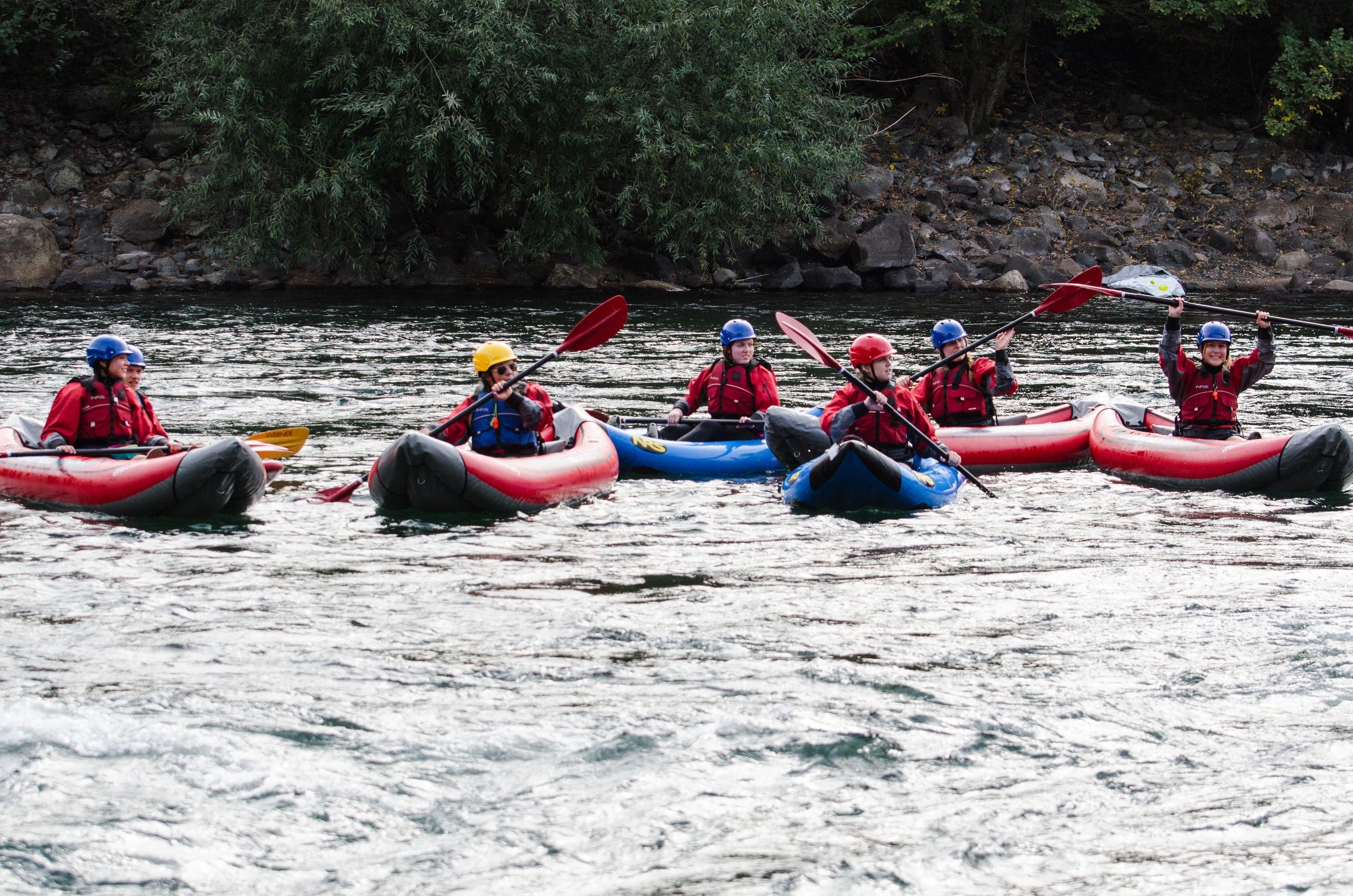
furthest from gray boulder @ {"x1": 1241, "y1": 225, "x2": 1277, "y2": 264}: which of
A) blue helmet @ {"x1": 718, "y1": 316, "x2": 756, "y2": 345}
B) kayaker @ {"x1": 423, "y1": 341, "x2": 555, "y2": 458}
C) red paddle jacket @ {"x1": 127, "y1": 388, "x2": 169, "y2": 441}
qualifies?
red paddle jacket @ {"x1": 127, "y1": 388, "x2": 169, "y2": 441}

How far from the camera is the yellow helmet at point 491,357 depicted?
811cm

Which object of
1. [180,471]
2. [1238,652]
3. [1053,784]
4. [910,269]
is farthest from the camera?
[910,269]

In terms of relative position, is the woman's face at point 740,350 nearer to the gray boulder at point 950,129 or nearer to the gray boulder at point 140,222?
the gray boulder at point 140,222

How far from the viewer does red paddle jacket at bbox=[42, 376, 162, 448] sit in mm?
7863

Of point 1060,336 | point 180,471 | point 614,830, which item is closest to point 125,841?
point 614,830

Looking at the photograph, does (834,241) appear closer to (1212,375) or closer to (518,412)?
(1212,375)

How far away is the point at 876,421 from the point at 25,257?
16.9 m

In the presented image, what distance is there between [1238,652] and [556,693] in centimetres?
259

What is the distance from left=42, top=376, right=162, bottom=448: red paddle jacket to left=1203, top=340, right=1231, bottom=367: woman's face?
657 centimetres

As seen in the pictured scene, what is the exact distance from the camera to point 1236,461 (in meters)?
8.33

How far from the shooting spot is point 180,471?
709 centimetres

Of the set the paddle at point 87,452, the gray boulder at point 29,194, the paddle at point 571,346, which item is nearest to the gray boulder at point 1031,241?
the paddle at point 571,346

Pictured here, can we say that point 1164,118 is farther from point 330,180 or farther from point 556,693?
point 556,693

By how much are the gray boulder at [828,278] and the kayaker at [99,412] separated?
51.0ft
